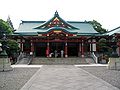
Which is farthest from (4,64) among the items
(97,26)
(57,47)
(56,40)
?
(97,26)

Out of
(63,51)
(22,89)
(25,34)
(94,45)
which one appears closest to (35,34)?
(25,34)

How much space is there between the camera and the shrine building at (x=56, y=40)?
37.7 m

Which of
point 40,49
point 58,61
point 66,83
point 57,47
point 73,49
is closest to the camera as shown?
point 66,83

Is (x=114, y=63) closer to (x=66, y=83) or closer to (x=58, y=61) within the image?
(x=66, y=83)

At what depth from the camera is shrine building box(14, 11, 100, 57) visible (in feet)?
124

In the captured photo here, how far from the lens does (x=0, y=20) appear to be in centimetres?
4725

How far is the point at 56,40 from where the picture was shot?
38.2 m

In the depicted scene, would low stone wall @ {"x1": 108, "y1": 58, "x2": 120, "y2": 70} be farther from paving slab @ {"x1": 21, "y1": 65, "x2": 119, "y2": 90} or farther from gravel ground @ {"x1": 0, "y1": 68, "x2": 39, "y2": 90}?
gravel ground @ {"x1": 0, "y1": 68, "x2": 39, "y2": 90}

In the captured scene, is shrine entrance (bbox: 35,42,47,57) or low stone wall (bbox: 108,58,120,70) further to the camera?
shrine entrance (bbox: 35,42,47,57)

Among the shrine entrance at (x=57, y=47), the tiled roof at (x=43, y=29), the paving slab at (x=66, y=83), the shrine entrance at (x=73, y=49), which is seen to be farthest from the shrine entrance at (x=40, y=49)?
the paving slab at (x=66, y=83)

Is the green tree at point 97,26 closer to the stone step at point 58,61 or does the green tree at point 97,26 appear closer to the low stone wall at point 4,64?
the stone step at point 58,61

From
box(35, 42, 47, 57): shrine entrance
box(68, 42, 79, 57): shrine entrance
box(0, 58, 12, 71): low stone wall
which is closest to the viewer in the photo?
box(0, 58, 12, 71): low stone wall

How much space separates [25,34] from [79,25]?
1246 centimetres

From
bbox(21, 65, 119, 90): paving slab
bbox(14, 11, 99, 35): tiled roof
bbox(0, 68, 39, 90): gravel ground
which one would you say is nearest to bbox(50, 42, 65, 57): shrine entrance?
bbox(14, 11, 99, 35): tiled roof
